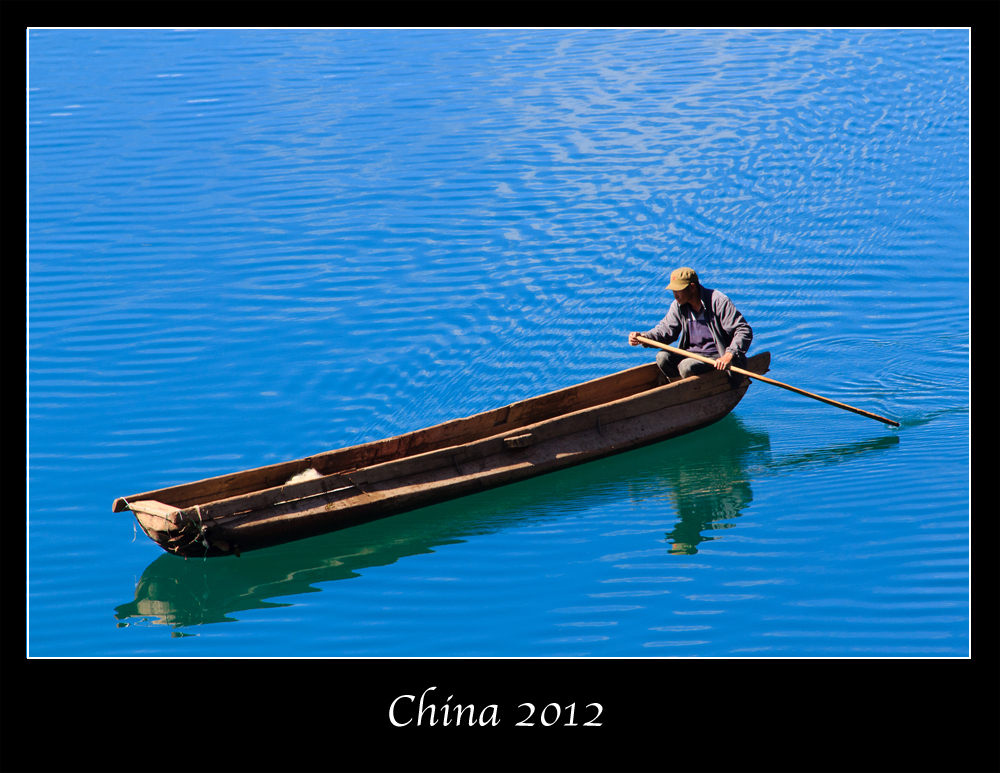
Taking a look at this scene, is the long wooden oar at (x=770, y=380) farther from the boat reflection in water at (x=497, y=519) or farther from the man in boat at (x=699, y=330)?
the boat reflection in water at (x=497, y=519)

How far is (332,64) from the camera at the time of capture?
1714 cm

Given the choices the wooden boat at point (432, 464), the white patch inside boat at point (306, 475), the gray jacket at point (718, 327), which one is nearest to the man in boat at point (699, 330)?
the gray jacket at point (718, 327)

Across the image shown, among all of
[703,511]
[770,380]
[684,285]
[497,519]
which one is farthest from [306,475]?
[770,380]

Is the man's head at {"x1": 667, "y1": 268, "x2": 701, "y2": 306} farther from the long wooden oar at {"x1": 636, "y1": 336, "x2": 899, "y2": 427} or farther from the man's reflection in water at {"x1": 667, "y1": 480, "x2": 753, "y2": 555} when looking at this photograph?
the man's reflection in water at {"x1": 667, "y1": 480, "x2": 753, "y2": 555}

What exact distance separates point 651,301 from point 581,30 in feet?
28.5

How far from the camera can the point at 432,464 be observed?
7473mm

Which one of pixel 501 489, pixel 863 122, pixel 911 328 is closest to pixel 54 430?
pixel 501 489

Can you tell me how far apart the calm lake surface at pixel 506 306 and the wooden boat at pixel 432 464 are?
0.64 ft

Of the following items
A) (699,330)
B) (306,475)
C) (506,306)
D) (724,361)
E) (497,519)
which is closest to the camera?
(306,475)

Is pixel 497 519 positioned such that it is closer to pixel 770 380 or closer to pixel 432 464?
pixel 432 464

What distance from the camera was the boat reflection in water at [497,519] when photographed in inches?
262

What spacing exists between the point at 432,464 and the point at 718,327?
9.09 ft

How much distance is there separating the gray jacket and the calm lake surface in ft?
2.70

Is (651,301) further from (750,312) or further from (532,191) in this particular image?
(532,191)
